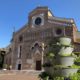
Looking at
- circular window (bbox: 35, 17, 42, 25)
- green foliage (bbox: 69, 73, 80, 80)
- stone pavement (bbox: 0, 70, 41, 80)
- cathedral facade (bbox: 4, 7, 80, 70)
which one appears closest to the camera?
green foliage (bbox: 69, 73, 80, 80)

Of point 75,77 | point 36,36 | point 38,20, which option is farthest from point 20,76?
point 38,20

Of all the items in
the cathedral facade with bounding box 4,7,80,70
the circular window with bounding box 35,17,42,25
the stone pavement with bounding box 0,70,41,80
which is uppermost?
the circular window with bounding box 35,17,42,25

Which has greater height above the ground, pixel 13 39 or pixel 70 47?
pixel 13 39

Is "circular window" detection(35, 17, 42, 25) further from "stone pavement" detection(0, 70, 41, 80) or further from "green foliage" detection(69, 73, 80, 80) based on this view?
"green foliage" detection(69, 73, 80, 80)

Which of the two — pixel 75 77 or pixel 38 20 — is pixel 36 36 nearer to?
pixel 38 20

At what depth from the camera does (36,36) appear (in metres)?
34.2

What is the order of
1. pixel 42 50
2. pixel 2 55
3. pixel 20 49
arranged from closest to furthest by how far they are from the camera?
1. pixel 42 50
2. pixel 20 49
3. pixel 2 55

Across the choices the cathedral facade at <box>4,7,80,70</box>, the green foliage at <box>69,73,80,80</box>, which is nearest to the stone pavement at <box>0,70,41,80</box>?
the cathedral facade at <box>4,7,80,70</box>

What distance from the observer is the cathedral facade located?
106 ft

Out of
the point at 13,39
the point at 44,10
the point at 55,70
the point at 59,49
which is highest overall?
the point at 44,10

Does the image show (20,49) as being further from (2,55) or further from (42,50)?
(2,55)

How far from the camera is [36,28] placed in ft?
114

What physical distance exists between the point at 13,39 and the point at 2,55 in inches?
303

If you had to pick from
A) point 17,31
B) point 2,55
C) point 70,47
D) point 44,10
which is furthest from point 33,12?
point 70,47
